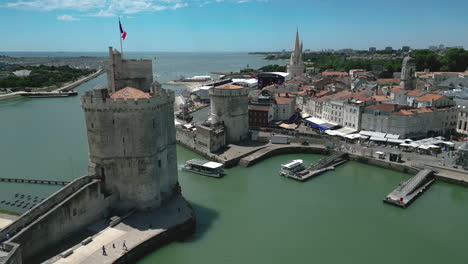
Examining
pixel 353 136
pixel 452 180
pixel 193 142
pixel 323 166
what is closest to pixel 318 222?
pixel 323 166

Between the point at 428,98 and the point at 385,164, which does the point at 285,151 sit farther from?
the point at 428,98

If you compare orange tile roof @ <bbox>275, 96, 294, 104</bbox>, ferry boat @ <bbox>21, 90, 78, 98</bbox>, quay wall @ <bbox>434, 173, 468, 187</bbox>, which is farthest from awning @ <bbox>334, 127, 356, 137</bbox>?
ferry boat @ <bbox>21, 90, 78, 98</bbox>

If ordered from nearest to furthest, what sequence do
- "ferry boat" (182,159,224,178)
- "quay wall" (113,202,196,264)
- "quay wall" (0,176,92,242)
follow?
"quay wall" (0,176,92,242) < "quay wall" (113,202,196,264) < "ferry boat" (182,159,224,178)

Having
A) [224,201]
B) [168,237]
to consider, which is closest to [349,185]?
[224,201]

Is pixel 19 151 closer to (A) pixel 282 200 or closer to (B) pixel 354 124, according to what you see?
(A) pixel 282 200

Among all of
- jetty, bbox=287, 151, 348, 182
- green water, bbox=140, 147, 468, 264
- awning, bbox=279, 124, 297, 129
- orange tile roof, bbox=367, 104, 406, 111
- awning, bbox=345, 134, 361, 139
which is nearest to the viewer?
green water, bbox=140, 147, 468, 264

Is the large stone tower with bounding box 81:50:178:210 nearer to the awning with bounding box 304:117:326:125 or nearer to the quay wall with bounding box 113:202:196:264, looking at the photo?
the quay wall with bounding box 113:202:196:264
